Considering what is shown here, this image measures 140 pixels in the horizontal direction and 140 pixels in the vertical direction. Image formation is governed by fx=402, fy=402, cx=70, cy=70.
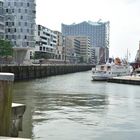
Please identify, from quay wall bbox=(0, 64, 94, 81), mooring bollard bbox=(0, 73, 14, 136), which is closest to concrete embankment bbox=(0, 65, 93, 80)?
quay wall bbox=(0, 64, 94, 81)

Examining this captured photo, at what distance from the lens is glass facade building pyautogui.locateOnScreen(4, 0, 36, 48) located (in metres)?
145

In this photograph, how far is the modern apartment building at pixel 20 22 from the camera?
476 feet

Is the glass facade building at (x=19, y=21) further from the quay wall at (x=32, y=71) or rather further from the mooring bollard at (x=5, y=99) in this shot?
the mooring bollard at (x=5, y=99)

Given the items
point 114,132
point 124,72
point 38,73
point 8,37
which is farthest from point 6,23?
point 114,132

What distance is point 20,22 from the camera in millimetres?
146250

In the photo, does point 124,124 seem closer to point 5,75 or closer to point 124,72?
point 5,75

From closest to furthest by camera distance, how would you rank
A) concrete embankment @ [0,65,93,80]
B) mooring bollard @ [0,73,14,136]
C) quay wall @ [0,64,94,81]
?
mooring bollard @ [0,73,14,136] → quay wall @ [0,64,94,81] → concrete embankment @ [0,65,93,80]

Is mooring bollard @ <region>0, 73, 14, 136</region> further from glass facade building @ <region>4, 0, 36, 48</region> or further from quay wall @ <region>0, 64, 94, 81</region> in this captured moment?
glass facade building @ <region>4, 0, 36, 48</region>

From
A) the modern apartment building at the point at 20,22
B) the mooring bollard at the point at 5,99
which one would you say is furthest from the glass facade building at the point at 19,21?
the mooring bollard at the point at 5,99

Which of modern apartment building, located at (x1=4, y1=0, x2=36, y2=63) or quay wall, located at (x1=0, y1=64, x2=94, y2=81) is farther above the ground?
modern apartment building, located at (x1=4, y1=0, x2=36, y2=63)

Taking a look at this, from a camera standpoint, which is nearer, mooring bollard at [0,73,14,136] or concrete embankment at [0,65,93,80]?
mooring bollard at [0,73,14,136]

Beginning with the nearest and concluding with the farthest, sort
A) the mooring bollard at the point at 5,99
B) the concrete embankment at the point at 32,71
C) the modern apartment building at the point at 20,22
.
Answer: the mooring bollard at the point at 5,99, the concrete embankment at the point at 32,71, the modern apartment building at the point at 20,22

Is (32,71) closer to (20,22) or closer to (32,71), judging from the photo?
(32,71)

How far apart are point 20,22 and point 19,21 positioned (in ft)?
1.69
